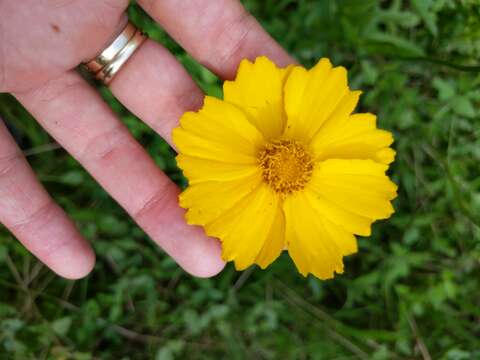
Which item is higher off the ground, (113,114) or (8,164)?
Answer: (8,164)

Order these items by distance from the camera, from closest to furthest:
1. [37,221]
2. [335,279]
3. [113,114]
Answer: [37,221] → [113,114] → [335,279]

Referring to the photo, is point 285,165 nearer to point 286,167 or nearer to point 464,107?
point 286,167

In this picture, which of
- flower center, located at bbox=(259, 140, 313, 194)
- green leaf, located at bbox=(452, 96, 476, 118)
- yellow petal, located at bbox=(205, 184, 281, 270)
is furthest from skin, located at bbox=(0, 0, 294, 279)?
green leaf, located at bbox=(452, 96, 476, 118)

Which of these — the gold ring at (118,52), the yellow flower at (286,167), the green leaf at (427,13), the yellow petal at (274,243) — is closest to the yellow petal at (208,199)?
the yellow flower at (286,167)

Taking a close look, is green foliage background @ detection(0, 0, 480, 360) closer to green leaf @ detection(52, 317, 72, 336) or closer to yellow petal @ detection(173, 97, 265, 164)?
green leaf @ detection(52, 317, 72, 336)

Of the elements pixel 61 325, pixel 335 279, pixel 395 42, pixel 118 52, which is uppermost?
pixel 118 52

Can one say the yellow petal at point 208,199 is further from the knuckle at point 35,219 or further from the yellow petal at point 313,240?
the knuckle at point 35,219

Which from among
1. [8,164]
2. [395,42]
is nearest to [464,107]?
[395,42]

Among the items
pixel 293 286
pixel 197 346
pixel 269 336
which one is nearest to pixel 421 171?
pixel 293 286
